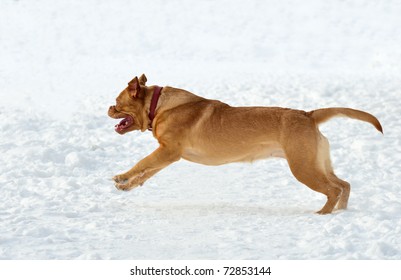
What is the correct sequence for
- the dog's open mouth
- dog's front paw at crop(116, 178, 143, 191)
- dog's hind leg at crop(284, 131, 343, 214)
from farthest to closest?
the dog's open mouth, dog's front paw at crop(116, 178, 143, 191), dog's hind leg at crop(284, 131, 343, 214)

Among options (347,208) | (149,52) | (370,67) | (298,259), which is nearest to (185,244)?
(298,259)

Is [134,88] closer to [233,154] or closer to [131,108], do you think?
[131,108]

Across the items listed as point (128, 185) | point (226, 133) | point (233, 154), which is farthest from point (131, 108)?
point (233, 154)

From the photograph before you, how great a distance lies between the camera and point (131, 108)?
25.4ft

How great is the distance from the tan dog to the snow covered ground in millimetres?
403

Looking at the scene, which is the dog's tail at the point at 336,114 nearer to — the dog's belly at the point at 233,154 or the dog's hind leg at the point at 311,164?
the dog's hind leg at the point at 311,164

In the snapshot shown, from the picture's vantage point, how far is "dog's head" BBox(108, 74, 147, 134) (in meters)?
7.64

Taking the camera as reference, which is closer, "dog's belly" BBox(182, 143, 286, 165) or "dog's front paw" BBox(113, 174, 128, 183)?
"dog's belly" BBox(182, 143, 286, 165)

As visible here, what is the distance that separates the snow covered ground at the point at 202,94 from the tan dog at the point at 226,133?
0.40 metres

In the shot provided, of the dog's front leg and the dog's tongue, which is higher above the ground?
the dog's tongue

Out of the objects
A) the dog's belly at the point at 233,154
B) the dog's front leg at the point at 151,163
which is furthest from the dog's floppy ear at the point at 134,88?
the dog's belly at the point at 233,154

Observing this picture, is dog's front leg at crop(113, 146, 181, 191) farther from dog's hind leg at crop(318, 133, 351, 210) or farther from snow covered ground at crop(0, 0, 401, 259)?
dog's hind leg at crop(318, 133, 351, 210)

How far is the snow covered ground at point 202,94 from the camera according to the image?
6016mm

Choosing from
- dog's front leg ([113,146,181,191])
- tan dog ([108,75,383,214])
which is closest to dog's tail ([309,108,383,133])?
tan dog ([108,75,383,214])
